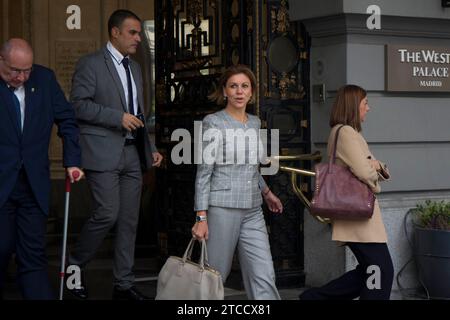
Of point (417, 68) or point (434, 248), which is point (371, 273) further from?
point (417, 68)

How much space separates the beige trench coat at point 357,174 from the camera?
7316mm

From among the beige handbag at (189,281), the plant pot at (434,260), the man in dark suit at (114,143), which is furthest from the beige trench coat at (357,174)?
the man in dark suit at (114,143)

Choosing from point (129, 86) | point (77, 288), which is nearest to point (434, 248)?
point (129, 86)

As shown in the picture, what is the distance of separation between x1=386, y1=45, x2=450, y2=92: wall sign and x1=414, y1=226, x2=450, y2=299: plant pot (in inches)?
52.5

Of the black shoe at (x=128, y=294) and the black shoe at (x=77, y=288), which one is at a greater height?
the black shoe at (x=77, y=288)

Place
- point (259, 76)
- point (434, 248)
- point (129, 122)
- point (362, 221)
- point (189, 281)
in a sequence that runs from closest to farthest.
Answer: point (189, 281)
point (362, 221)
point (129, 122)
point (434, 248)
point (259, 76)

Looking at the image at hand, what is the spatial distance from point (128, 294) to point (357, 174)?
7.68 ft

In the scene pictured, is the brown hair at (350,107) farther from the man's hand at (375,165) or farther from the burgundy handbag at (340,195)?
the man's hand at (375,165)

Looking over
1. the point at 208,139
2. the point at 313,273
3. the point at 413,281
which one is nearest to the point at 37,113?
the point at 208,139

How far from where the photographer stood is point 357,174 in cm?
732

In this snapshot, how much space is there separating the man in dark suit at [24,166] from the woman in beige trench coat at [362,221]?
216cm

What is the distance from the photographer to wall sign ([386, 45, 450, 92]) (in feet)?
29.9

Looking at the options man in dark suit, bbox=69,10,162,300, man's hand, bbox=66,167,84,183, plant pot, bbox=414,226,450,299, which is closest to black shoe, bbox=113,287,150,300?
man in dark suit, bbox=69,10,162,300

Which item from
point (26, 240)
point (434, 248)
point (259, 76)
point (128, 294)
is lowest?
point (128, 294)
